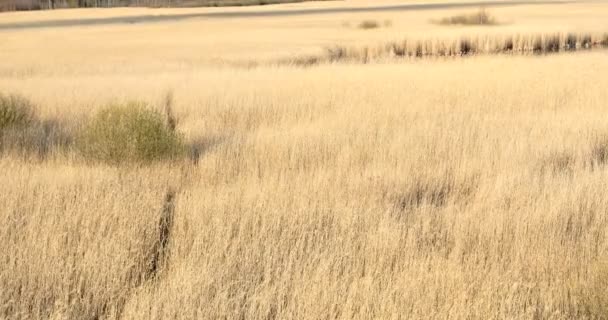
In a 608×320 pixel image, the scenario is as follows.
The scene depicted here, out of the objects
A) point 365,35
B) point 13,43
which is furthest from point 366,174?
point 13,43

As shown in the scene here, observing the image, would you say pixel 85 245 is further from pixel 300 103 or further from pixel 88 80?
pixel 88 80

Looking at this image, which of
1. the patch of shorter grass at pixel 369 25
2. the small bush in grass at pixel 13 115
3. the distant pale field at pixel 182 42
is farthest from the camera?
the patch of shorter grass at pixel 369 25

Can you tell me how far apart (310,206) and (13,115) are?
7364 millimetres

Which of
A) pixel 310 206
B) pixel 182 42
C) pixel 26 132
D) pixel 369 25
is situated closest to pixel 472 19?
pixel 369 25

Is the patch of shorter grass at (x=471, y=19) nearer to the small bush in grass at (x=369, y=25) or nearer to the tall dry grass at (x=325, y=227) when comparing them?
the small bush in grass at (x=369, y=25)

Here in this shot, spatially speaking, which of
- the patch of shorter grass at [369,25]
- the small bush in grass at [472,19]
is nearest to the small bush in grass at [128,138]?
the patch of shorter grass at [369,25]

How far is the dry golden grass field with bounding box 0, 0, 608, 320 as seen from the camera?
183 inches

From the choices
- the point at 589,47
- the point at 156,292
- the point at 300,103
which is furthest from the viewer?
the point at 589,47

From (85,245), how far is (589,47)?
31.2 m

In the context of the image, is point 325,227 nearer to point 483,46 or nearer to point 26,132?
point 26,132

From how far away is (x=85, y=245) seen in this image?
5.41m

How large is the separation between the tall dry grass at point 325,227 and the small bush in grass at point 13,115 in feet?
9.94

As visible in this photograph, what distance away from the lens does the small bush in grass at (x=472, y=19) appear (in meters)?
48.9

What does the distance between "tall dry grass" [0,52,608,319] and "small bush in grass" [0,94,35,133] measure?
119 inches
